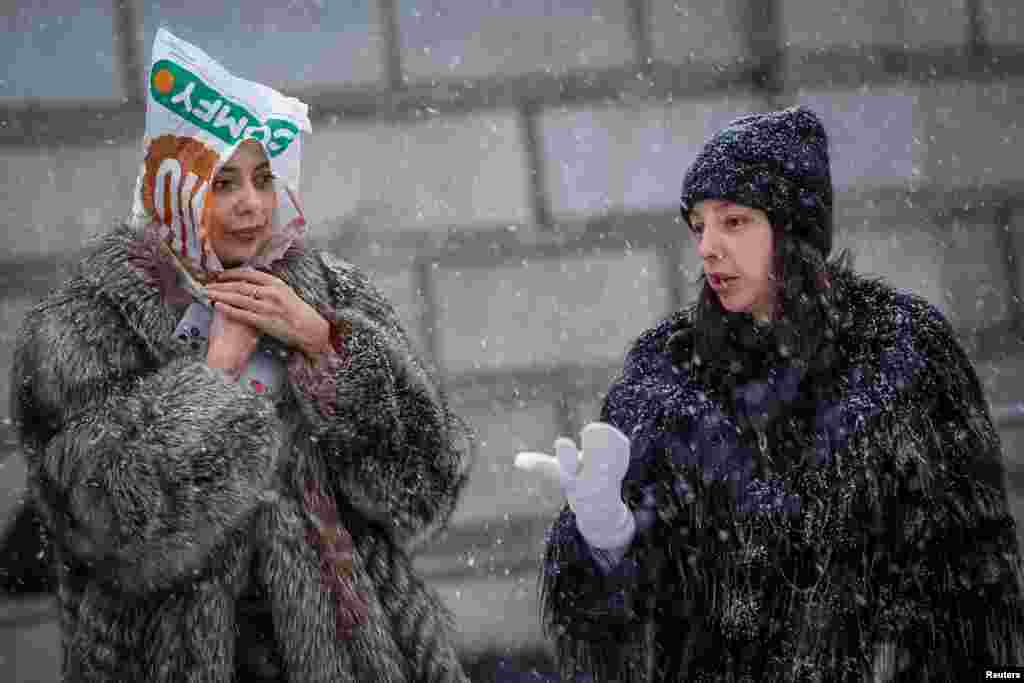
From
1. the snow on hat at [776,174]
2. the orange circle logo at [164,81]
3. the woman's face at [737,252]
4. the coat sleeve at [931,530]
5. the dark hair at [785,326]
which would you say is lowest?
the coat sleeve at [931,530]

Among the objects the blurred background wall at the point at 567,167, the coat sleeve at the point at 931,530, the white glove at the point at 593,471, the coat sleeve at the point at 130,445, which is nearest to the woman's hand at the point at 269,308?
the coat sleeve at the point at 130,445

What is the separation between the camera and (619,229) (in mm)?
3604

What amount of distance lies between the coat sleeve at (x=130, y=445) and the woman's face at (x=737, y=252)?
0.76 metres

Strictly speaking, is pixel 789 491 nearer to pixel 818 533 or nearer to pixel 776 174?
pixel 818 533

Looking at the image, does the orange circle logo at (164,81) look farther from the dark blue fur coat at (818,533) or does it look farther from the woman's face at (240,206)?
the dark blue fur coat at (818,533)

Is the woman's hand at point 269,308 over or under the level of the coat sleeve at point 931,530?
over

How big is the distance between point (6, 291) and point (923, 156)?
2.48m

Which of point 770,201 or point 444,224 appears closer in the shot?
point 770,201

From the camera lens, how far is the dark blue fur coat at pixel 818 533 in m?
1.98

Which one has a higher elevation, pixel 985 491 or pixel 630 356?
pixel 630 356

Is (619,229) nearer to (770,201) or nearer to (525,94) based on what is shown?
(525,94)

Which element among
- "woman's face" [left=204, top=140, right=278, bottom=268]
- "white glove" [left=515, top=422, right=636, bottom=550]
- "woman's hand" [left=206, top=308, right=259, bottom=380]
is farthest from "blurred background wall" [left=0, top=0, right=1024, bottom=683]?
"white glove" [left=515, top=422, right=636, bottom=550]

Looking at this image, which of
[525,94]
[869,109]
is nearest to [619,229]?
[525,94]

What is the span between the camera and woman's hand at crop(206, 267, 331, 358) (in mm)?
2109
